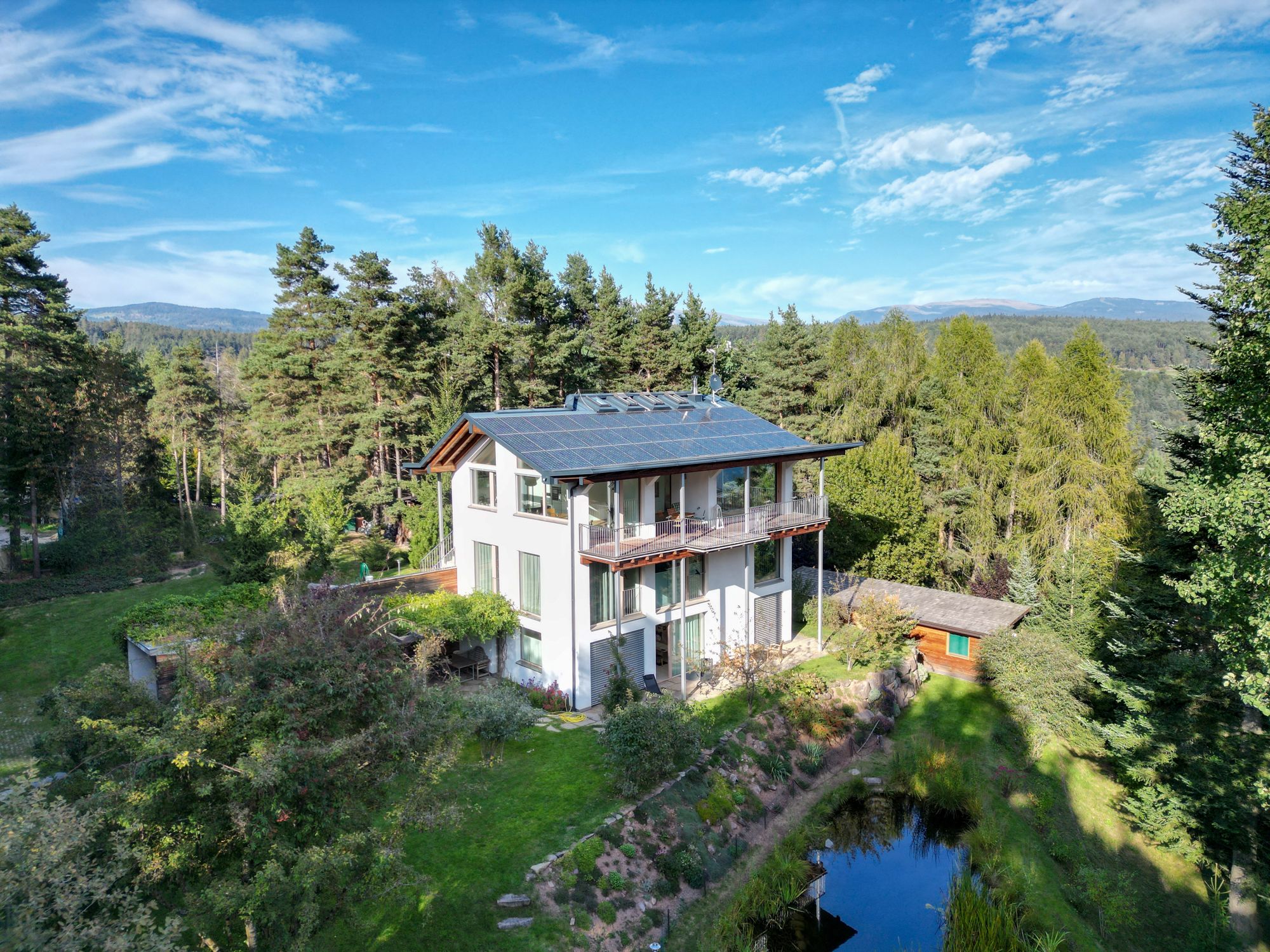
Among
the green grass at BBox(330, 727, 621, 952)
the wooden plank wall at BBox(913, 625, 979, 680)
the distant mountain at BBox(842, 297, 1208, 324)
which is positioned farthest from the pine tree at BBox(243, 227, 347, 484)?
the distant mountain at BBox(842, 297, 1208, 324)

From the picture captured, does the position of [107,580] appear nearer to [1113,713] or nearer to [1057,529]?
[1113,713]

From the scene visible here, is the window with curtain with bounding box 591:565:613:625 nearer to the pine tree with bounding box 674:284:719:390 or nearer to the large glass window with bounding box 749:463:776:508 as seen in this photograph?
the large glass window with bounding box 749:463:776:508

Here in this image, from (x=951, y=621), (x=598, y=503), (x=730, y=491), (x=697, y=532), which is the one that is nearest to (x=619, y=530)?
(x=598, y=503)

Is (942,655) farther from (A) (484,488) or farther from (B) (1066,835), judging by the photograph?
(A) (484,488)

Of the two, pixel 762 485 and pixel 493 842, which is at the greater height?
pixel 762 485

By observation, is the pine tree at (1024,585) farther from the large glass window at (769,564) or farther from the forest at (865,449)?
the large glass window at (769,564)

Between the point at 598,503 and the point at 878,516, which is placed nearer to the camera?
the point at 598,503

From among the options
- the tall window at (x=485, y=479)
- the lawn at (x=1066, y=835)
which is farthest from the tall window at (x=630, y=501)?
the lawn at (x=1066, y=835)
